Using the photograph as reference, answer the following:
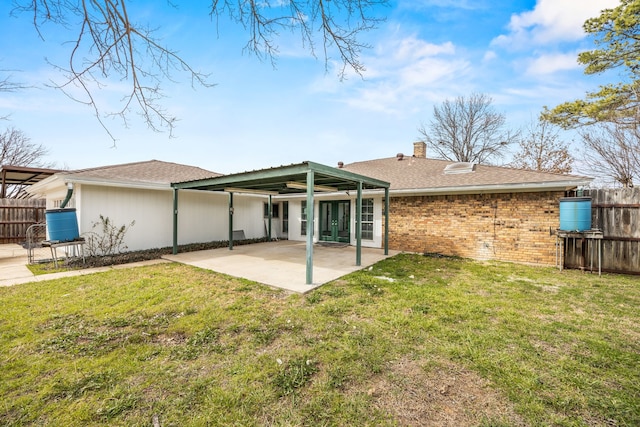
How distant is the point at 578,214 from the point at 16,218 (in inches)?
835

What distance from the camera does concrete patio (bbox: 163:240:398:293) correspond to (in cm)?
575

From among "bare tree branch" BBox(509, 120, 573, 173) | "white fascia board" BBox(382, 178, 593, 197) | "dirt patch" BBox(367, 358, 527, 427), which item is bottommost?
"dirt patch" BBox(367, 358, 527, 427)

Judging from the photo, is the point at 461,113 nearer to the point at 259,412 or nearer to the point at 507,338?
the point at 507,338

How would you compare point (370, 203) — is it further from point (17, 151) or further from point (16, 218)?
point (17, 151)

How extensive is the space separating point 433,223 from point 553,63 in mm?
8233

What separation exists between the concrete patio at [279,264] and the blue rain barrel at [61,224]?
7.85ft

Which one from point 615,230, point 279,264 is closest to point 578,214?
point 615,230

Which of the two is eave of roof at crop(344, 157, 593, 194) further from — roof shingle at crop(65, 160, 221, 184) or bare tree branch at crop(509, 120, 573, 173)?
bare tree branch at crop(509, 120, 573, 173)

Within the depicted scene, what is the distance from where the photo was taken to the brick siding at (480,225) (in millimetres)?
7668

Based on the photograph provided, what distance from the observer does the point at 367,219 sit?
36.2 feet

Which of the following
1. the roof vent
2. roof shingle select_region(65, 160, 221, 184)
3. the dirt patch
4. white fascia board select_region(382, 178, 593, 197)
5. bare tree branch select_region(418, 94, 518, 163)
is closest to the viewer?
the dirt patch

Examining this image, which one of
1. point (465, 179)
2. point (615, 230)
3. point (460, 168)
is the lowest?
point (615, 230)

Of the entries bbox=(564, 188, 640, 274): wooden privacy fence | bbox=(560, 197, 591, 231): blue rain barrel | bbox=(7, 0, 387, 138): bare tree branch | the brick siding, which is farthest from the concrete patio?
bbox=(564, 188, 640, 274): wooden privacy fence

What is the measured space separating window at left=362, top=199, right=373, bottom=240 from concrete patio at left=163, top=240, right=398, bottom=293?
781 mm
